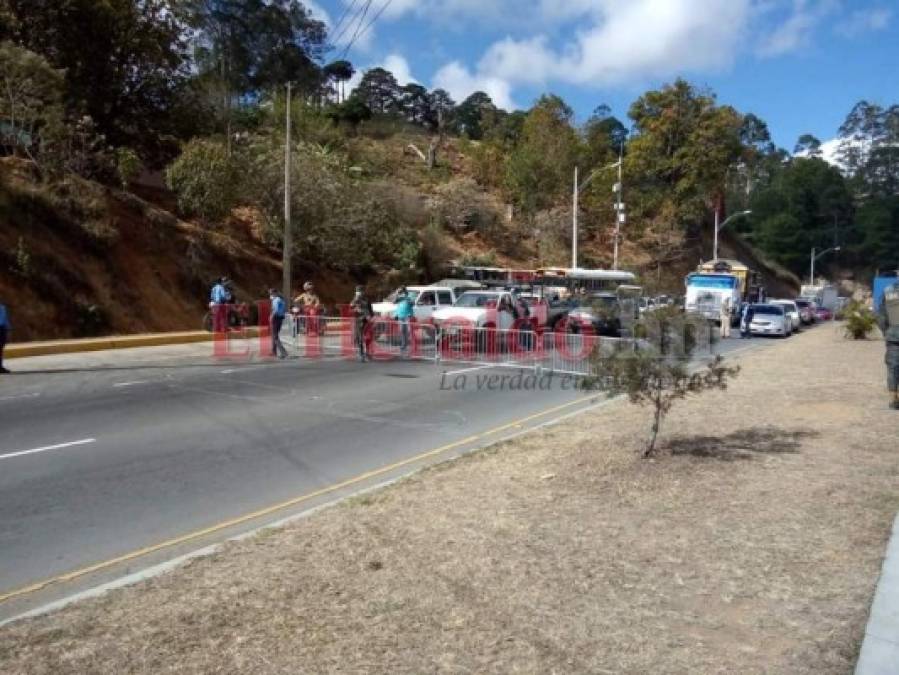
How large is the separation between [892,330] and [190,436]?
9539mm

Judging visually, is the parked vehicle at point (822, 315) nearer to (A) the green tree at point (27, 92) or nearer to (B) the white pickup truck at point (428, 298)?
(B) the white pickup truck at point (428, 298)

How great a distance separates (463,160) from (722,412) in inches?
2484

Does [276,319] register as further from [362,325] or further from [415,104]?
[415,104]

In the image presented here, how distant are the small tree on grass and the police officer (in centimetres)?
418

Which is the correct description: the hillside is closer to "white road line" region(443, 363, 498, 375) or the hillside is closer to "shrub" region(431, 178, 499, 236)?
"shrub" region(431, 178, 499, 236)

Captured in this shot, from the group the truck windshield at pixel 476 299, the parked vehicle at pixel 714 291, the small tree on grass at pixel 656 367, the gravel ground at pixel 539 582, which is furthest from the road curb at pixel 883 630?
the parked vehicle at pixel 714 291

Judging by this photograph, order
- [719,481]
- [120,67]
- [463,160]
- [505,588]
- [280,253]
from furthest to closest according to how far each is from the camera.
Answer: [463,160] → [280,253] → [120,67] → [719,481] → [505,588]

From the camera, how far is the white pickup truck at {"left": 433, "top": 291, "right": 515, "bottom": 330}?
1981 cm

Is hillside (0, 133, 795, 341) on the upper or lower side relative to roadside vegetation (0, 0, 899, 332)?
lower

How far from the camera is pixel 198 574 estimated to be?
4.87m

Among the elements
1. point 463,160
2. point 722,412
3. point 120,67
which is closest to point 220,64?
point 120,67

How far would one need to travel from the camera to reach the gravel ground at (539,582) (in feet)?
12.3

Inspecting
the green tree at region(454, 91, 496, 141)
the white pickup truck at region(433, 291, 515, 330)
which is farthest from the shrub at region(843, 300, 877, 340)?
the green tree at region(454, 91, 496, 141)

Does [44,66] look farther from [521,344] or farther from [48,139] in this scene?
[521,344]
